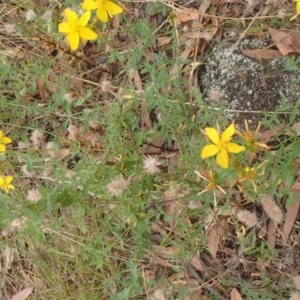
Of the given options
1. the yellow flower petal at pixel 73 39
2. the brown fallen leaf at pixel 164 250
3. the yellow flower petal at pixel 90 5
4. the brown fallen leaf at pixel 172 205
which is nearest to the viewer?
the yellow flower petal at pixel 90 5

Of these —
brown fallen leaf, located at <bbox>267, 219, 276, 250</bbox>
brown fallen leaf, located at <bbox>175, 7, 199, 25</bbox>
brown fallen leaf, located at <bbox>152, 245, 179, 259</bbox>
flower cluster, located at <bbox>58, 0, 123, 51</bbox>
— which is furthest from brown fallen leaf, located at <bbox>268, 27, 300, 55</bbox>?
brown fallen leaf, located at <bbox>152, 245, 179, 259</bbox>

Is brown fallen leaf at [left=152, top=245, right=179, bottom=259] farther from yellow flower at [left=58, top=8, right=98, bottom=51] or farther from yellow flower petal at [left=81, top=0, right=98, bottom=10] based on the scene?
yellow flower petal at [left=81, top=0, right=98, bottom=10]

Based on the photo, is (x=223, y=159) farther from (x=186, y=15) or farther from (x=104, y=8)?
(x=186, y=15)

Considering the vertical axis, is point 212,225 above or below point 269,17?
below

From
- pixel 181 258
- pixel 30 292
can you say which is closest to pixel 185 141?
pixel 181 258

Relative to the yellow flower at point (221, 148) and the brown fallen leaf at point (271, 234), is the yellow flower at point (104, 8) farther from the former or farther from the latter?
the brown fallen leaf at point (271, 234)

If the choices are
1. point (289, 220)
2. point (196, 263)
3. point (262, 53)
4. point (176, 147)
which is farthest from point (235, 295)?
point (262, 53)

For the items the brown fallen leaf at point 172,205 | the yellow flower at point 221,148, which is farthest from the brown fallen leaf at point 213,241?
the yellow flower at point 221,148

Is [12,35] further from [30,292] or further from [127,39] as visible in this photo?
[30,292]
